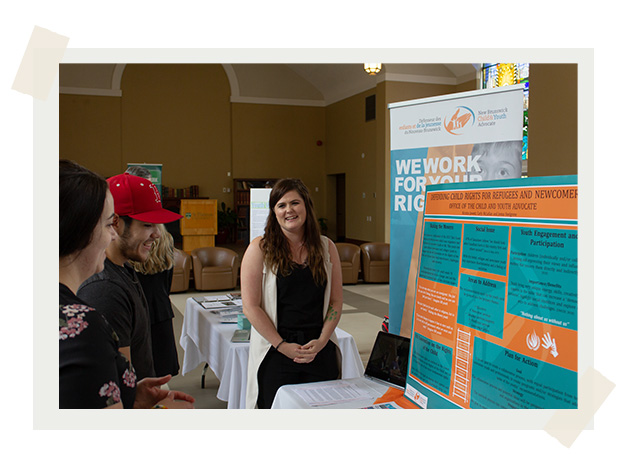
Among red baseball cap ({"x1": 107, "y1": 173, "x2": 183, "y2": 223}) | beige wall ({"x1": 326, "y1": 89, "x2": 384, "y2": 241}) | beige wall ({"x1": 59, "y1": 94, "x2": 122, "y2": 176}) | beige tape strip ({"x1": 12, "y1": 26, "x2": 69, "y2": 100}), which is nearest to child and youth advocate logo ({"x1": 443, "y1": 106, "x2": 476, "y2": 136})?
red baseball cap ({"x1": 107, "y1": 173, "x2": 183, "y2": 223})

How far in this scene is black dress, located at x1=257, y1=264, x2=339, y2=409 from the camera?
2.43m

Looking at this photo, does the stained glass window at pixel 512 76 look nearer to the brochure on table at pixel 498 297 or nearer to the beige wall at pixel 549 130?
the beige wall at pixel 549 130

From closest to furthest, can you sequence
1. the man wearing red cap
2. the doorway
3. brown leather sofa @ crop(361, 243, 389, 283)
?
1. the man wearing red cap
2. brown leather sofa @ crop(361, 243, 389, 283)
3. the doorway

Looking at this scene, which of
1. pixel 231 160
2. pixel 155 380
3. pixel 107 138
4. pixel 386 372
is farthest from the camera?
pixel 231 160

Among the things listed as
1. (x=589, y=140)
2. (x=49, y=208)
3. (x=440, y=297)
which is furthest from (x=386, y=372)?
(x=49, y=208)

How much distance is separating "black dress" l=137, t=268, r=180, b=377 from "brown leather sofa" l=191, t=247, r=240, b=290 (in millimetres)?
6823

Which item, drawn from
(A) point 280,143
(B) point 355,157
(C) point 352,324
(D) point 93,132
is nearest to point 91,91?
(D) point 93,132

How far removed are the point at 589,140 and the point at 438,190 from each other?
0.40 m

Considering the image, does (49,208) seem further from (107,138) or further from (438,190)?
(107,138)

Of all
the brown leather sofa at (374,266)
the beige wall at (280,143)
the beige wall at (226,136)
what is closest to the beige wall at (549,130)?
the brown leather sofa at (374,266)

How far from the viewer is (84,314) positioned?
94 centimetres

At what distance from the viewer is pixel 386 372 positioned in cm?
193

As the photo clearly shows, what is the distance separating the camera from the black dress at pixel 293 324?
7.98 feet

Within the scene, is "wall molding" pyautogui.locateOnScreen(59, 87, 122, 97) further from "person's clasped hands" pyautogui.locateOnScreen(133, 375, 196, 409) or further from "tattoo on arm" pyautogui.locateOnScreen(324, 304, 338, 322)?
"person's clasped hands" pyautogui.locateOnScreen(133, 375, 196, 409)
